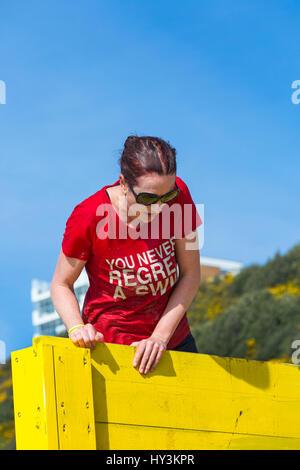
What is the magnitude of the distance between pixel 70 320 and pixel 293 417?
106 cm

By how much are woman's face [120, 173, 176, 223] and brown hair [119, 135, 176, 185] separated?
0.07ft

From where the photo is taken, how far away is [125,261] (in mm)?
3039

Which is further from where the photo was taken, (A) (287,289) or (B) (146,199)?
(A) (287,289)

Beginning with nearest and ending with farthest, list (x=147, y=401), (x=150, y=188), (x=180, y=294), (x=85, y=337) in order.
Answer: (x=85, y=337), (x=147, y=401), (x=150, y=188), (x=180, y=294)

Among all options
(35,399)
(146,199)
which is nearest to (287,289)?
(146,199)

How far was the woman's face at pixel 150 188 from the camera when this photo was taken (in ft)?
9.14

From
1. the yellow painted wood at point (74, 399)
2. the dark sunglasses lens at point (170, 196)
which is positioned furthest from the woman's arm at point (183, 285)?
the yellow painted wood at point (74, 399)

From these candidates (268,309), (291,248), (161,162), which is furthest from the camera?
(291,248)

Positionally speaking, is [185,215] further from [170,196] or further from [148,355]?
[148,355]

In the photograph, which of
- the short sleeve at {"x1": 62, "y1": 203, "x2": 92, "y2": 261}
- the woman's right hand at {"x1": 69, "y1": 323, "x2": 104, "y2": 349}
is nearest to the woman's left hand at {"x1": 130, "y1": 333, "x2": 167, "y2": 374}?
the woman's right hand at {"x1": 69, "y1": 323, "x2": 104, "y2": 349}

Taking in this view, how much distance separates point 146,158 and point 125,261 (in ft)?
1.59

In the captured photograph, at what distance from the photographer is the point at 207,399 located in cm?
284
